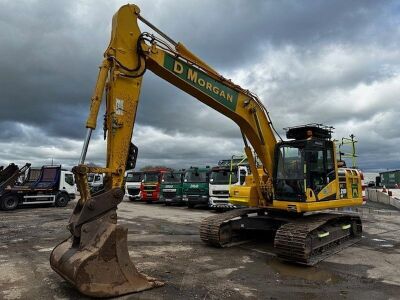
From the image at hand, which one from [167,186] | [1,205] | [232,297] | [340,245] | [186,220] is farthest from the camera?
[167,186]

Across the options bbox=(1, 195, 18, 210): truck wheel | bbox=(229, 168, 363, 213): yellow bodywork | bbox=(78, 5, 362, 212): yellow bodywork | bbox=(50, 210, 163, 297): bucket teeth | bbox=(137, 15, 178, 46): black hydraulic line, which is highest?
bbox=(137, 15, 178, 46): black hydraulic line

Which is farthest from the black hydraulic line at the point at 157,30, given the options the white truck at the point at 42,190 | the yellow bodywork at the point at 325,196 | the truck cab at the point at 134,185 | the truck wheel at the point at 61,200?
the truck cab at the point at 134,185

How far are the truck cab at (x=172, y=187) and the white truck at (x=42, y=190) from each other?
5.44 m

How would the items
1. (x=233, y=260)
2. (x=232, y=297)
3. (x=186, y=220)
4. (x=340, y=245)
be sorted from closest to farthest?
1. (x=232, y=297)
2. (x=233, y=260)
3. (x=340, y=245)
4. (x=186, y=220)

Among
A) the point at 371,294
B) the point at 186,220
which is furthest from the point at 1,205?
the point at 371,294

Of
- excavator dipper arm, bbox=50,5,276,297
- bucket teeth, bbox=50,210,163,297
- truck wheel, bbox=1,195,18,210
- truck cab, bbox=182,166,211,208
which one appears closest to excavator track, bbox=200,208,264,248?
excavator dipper arm, bbox=50,5,276,297

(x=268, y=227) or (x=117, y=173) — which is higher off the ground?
(x=117, y=173)

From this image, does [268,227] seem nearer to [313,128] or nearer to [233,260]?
[233,260]

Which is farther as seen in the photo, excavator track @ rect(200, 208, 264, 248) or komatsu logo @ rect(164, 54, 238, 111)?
excavator track @ rect(200, 208, 264, 248)

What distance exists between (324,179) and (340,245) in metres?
2.01

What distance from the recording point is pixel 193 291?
6.08m

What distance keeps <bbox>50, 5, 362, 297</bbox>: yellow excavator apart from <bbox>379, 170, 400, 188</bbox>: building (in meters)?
39.9

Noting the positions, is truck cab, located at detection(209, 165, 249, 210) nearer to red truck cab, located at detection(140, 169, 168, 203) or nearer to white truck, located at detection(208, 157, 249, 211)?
white truck, located at detection(208, 157, 249, 211)

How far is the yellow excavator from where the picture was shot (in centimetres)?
562
